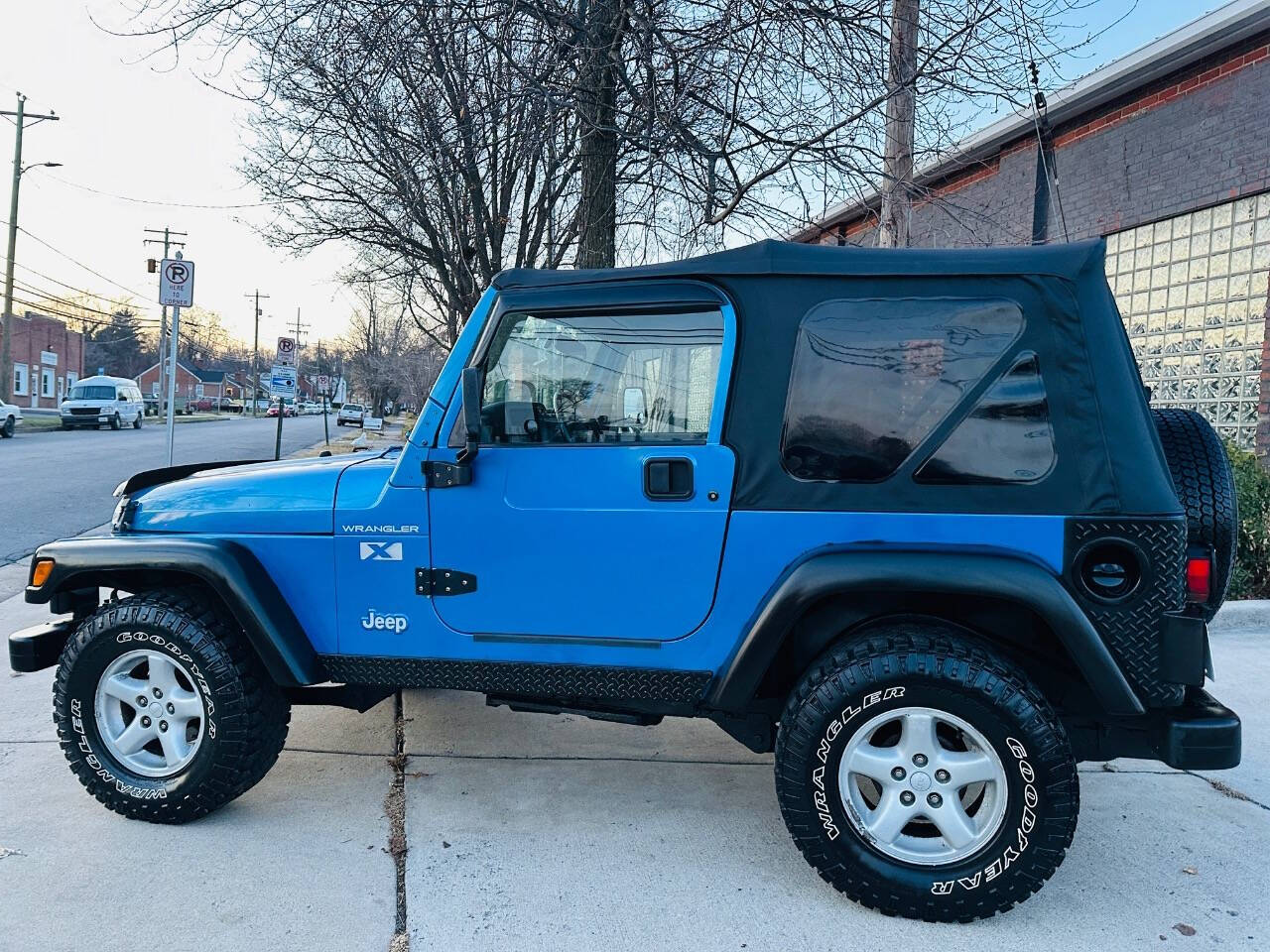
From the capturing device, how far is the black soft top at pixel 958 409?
2619 millimetres

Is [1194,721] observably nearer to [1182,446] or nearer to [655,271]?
[1182,446]

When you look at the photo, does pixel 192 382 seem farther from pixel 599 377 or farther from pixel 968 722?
pixel 968 722

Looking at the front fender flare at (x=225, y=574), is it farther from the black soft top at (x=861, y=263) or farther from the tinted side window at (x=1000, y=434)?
A: the tinted side window at (x=1000, y=434)

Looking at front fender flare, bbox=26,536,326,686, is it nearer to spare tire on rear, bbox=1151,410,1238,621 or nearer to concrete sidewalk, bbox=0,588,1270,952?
concrete sidewalk, bbox=0,588,1270,952

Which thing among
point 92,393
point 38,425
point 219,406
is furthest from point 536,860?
point 219,406

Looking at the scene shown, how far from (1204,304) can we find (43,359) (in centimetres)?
6561

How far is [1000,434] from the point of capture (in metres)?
2.69

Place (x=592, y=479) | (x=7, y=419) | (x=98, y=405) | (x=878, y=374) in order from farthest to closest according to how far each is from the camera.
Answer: (x=98, y=405) → (x=7, y=419) → (x=592, y=479) → (x=878, y=374)

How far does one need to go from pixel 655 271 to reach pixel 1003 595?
1.50 meters

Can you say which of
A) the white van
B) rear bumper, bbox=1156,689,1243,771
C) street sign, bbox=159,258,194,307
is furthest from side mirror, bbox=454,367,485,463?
the white van

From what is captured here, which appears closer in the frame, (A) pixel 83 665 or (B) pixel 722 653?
(B) pixel 722 653

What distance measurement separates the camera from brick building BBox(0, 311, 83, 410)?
54.2 m

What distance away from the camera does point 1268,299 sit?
309 inches

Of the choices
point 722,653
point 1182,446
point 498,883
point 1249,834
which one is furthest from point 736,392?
point 1249,834
